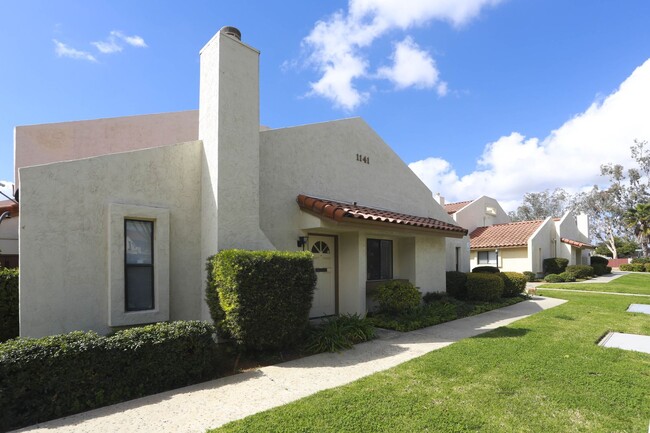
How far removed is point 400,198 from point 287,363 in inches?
317

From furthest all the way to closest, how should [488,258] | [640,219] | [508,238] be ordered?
[640,219]
[488,258]
[508,238]

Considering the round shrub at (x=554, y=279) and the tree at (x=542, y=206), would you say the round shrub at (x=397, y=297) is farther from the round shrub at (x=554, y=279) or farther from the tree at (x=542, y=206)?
the tree at (x=542, y=206)

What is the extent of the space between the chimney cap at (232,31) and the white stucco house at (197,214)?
0.09 feet

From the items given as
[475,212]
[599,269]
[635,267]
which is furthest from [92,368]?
[635,267]

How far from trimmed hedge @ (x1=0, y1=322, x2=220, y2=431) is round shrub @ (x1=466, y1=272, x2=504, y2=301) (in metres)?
10.9

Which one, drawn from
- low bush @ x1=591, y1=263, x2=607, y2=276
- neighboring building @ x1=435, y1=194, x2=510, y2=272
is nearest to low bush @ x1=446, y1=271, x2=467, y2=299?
neighboring building @ x1=435, y1=194, x2=510, y2=272

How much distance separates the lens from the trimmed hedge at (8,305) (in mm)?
6336

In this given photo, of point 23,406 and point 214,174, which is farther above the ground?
point 214,174

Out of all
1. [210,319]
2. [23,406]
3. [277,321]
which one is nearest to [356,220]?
[277,321]

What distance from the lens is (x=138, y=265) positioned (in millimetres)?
6902

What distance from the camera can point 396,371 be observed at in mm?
5828

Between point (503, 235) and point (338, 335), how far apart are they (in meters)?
24.6

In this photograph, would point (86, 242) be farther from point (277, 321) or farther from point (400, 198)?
point (400, 198)

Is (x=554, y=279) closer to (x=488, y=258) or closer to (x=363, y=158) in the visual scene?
(x=488, y=258)
